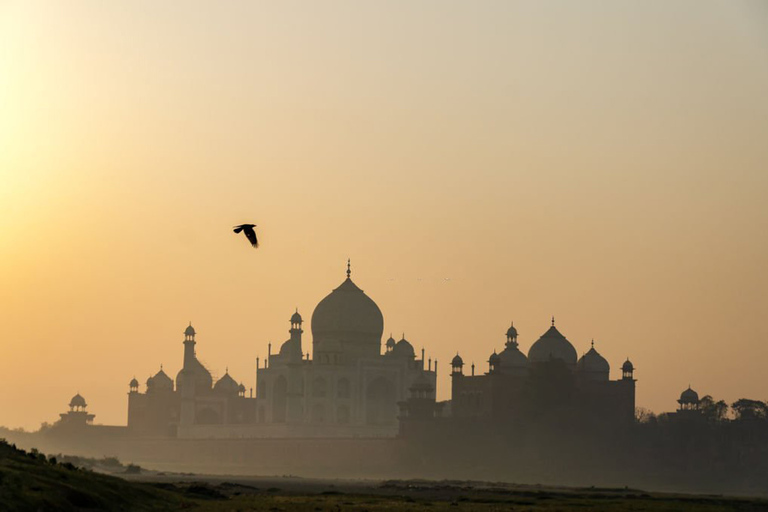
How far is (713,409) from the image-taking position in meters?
101

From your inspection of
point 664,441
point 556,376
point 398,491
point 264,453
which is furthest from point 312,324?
point 398,491

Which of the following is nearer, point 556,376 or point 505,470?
point 505,470

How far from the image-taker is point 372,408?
378ft

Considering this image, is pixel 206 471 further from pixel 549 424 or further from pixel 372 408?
pixel 549 424

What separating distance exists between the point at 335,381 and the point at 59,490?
80050mm

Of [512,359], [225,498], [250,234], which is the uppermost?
[512,359]

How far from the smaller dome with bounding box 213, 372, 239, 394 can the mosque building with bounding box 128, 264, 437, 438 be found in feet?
15.6

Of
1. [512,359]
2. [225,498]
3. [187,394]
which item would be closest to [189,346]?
[187,394]

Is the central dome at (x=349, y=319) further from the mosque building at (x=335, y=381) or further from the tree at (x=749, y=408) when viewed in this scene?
the tree at (x=749, y=408)

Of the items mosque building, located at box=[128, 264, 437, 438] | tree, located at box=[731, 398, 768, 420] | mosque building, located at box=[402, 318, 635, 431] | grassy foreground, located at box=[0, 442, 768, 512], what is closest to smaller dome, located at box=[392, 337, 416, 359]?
mosque building, located at box=[128, 264, 437, 438]

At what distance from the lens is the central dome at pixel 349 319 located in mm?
114438

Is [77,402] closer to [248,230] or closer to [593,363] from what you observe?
[593,363]

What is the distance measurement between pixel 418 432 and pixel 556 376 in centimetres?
949

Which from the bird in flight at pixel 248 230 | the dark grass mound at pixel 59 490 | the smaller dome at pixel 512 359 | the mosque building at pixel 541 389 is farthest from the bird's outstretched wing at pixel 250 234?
the smaller dome at pixel 512 359
